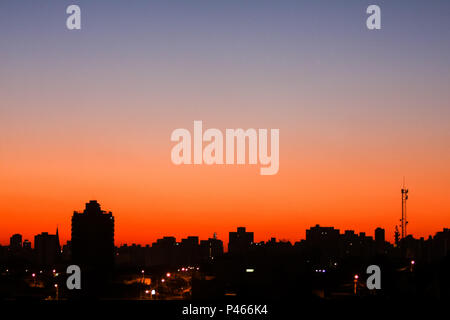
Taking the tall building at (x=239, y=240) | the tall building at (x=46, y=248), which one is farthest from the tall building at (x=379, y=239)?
the tall building at (x=46, y=248)

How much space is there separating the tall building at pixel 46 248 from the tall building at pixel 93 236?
28.6 meters

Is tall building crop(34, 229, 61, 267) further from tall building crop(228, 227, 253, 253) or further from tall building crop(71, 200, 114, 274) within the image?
tall building crop(228, 227, 253, 253)

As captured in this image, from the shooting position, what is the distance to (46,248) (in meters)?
187

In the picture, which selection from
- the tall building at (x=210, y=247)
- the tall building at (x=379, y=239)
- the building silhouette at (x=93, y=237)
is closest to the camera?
the tall building at (x=379, y=239)

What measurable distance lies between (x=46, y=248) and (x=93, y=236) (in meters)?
36.5

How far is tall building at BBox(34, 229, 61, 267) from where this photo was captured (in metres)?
183

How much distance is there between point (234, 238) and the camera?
141125 mm

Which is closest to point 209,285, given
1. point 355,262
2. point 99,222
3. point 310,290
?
point 310,290

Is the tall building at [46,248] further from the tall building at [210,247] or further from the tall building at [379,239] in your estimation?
the tall building at [379,239]

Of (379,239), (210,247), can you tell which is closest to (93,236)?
(210,247)

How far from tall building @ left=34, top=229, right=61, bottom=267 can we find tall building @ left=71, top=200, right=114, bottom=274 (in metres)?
28.6

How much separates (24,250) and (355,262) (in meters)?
136

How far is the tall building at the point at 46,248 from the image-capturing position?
183250 millimetres
